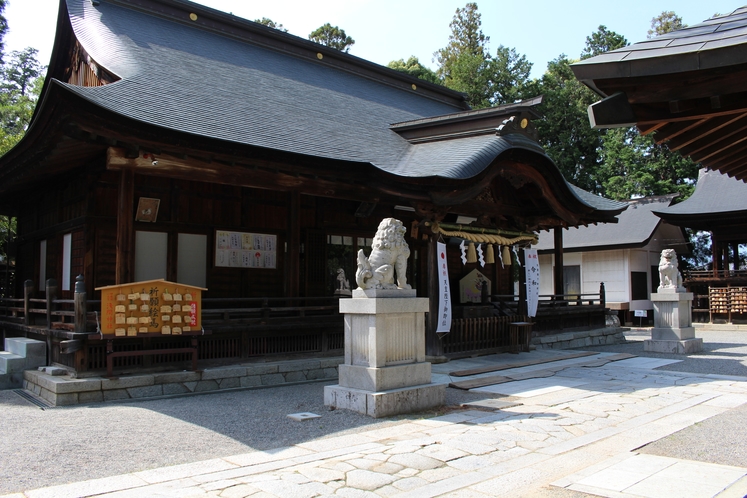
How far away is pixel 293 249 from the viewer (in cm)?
1207

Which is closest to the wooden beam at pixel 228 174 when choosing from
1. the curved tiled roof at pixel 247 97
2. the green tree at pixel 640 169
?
the curved tiled roof at pixel 247 97

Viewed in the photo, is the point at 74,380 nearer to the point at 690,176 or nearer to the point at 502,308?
the point at 502,308

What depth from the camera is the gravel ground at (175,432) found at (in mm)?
5574

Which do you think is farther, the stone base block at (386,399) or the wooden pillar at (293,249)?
the wooden pillar at (293,249)

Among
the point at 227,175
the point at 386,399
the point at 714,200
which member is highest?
the point at 714,200

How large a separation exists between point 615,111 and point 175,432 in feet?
19.4

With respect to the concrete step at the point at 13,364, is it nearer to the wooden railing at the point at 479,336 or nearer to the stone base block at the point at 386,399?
the stone base block at the point at 386,399

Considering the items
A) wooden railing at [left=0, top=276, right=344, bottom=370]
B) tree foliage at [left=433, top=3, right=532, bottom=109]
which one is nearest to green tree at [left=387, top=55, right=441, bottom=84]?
tree foliage at [left=433, top=3, right=532, bottom=109]

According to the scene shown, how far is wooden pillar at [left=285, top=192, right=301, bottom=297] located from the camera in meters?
12.0

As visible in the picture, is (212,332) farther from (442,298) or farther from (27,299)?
(442,298)

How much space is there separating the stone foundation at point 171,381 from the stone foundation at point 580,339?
7.24 metres

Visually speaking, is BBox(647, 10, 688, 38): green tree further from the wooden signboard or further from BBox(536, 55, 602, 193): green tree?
the wooden signboard

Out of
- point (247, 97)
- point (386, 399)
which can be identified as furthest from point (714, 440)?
point (247, 97)

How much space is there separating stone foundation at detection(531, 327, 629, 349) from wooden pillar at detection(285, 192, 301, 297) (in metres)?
7.20
